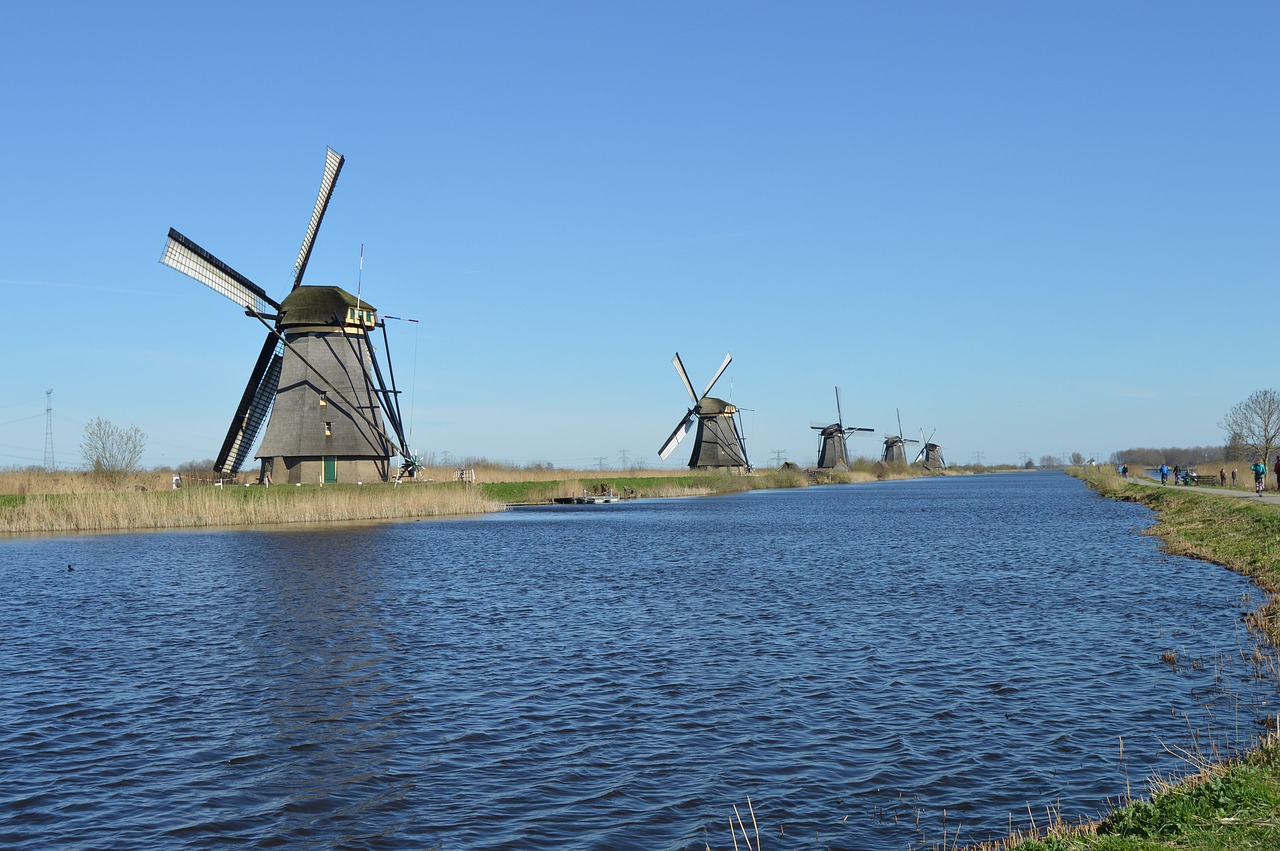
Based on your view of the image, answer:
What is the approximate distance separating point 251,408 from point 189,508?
30.8ft

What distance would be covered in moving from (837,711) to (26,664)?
11.3m

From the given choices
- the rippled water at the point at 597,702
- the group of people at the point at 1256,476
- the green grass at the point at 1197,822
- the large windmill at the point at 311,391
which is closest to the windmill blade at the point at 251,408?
the large windmill at the point at 311,391

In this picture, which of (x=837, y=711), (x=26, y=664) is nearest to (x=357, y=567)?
(x=26, y=664)

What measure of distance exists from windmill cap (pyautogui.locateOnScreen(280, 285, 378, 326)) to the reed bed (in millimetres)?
7802

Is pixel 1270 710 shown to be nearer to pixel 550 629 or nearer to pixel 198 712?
pixel 550 629

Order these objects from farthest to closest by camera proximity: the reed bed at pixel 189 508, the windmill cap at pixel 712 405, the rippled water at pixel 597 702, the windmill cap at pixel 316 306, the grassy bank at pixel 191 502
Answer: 1. the windmill cap at pixel 712 405
2. the windmill cap at pixel 316 306
3. the grassy bank at pixel 191 502
4. the reed bed at pixel 189 508
5. the rippled water at pixel 597 702

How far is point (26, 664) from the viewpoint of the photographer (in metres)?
14.8

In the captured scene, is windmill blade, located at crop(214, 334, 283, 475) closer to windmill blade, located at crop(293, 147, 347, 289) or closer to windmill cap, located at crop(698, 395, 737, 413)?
windmill blade, located at crop(293, 147, 347, 289)

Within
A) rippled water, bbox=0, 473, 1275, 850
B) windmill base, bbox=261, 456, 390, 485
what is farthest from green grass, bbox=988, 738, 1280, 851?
windmill base, bbox=261, 456, 390, 485

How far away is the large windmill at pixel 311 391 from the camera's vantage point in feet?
155

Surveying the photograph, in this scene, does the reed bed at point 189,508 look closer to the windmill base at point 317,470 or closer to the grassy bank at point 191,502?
the grassy bank at point 191,502

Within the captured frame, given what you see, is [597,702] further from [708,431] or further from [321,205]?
[708,431]

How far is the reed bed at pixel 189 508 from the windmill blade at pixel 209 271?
29.7ft

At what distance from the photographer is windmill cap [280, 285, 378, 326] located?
4722 centimetres
